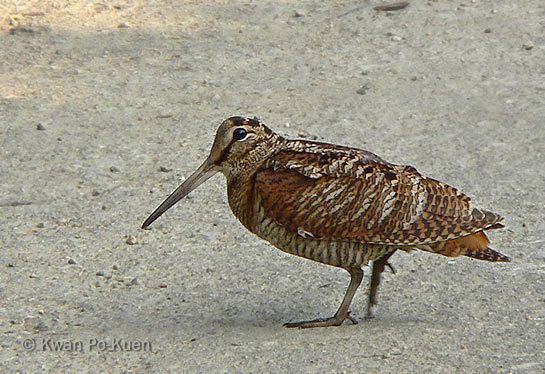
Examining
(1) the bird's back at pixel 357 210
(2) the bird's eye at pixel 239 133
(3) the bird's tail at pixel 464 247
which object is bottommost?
(3) the bird's tail at pixel 464 247

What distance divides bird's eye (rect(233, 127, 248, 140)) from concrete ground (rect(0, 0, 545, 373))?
98 cm

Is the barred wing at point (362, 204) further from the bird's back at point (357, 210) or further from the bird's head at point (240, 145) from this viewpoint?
the bird's head at point (240, 145)

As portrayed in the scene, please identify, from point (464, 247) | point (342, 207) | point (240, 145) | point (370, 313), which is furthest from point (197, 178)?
point (464, 247)

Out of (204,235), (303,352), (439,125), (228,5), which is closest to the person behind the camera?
(303,352)

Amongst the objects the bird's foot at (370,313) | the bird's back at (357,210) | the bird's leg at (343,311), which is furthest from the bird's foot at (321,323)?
the bird's back at (357,210)

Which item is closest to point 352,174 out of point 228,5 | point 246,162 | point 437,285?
point 246,162

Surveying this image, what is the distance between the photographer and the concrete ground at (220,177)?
599cm

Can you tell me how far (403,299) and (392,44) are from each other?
13.6 ft

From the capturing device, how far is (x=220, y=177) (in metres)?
8.31

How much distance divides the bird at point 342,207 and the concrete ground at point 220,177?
43cm

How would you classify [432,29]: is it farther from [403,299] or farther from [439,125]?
[403,299]

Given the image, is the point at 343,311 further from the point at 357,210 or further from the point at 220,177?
the point at 220,177

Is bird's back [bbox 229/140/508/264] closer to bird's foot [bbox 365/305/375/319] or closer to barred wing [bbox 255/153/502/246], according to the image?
barred wing [bbox 255/153/502/246]

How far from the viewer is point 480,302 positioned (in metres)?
6.50
